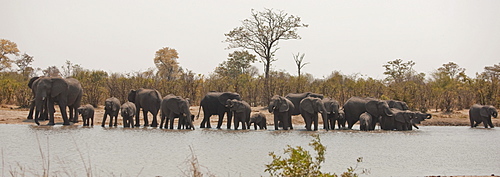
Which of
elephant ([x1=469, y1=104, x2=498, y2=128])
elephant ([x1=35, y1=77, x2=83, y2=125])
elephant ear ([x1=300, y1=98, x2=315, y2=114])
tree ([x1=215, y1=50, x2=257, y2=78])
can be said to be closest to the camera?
elephant ([x1=35, y1=77, x2=83, y2=125])

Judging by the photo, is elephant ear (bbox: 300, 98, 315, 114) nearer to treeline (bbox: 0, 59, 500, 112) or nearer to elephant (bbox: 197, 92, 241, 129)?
elephant (bbox: 197, 92, 241, 129)

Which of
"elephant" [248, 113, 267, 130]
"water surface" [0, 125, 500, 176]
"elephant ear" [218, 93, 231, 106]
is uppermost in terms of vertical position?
"elephant ear" [218, 93, 231, 106]

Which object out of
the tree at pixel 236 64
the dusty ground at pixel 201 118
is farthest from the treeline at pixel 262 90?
the tree at pixel 236 64

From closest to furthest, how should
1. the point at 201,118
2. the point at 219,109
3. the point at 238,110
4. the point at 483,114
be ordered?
the point at 238,110 → the point at 219,109 → the point at 483,114 → the point at 201,118

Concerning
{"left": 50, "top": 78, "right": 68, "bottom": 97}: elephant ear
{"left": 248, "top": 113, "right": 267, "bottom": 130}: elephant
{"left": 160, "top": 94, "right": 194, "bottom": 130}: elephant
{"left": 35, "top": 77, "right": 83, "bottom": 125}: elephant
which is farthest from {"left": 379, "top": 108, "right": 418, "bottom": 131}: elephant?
{"left": 50, "top": 78, "right": 68, "bottom": 97}: elephant ear

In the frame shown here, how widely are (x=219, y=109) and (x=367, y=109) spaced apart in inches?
258

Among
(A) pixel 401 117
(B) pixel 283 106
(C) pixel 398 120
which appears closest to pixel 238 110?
(B) pixel 283 106

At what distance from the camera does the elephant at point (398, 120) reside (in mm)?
25516

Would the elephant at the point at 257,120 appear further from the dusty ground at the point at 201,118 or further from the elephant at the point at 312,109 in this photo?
the dusty ground at the point at 201,118

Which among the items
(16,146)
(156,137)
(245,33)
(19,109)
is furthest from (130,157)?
(245,33)

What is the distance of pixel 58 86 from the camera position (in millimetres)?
23969

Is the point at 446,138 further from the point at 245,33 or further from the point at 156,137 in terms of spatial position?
the point at 245,33

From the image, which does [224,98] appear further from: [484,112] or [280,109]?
[484,112]

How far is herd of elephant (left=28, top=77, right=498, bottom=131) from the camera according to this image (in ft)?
77.9
